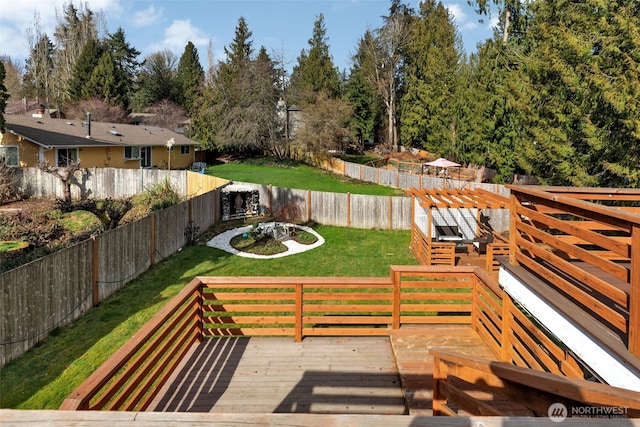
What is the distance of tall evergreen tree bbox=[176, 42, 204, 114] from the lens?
49.1m

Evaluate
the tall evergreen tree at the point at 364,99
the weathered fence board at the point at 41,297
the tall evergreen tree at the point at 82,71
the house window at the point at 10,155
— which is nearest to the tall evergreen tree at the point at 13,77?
the tall evergreen tree at the point at 82,71

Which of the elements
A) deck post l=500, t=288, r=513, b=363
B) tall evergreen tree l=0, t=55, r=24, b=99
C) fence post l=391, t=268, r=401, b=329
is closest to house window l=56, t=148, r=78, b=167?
fence post l=391, t=268, r=401, b=329

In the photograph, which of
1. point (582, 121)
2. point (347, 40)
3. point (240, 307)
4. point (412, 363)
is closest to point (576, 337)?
point (412, 363)

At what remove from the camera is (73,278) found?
7.73 m

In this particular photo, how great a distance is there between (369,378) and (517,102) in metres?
15.7

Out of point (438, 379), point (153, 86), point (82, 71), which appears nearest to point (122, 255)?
point (438, 379)

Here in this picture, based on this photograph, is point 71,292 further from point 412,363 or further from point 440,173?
point 440,173

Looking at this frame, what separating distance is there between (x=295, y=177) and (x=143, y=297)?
20408mm

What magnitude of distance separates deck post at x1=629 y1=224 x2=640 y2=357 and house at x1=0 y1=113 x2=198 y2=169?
2189 centimetres

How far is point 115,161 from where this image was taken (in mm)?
25156

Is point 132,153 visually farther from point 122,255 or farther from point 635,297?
point 635,297

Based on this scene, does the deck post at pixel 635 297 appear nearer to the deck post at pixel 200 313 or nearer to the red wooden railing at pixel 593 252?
the red wooden railing at pixel 593 252

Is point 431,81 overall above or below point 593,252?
above

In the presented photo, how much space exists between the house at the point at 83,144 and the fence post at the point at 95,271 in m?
14.3
